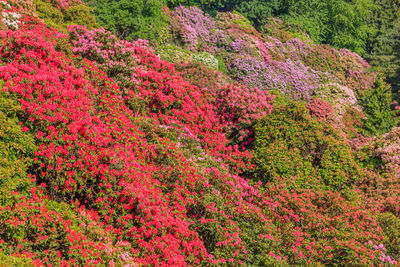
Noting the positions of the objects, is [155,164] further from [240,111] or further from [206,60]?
[206,60]

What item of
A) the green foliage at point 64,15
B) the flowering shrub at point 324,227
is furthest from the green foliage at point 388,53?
the green foliage at point 64,15

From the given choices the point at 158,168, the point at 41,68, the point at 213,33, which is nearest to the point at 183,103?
the point at 158,168

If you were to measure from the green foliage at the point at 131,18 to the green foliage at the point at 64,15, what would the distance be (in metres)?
3.20

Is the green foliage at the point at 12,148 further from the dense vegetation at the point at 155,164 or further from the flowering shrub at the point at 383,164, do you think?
the flowering shrub at the point at 383,164

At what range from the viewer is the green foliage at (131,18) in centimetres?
1931

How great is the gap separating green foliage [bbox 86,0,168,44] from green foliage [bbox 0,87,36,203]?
13.4 meters

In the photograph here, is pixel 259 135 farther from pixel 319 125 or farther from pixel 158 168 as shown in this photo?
pixel 158 168

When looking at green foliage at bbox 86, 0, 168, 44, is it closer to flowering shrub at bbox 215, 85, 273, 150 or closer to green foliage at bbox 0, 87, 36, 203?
flowering shrub at bbox 215, 85, 273, 150

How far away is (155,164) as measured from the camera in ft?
30.1

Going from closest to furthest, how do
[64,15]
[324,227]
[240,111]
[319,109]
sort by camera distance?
[324,227]
[240,111]
[64,15]
[319,109]

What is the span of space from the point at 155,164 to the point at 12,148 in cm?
385

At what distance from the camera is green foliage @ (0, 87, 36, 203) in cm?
568

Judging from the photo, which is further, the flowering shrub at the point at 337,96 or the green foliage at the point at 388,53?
the green foliage at the point at 388,53

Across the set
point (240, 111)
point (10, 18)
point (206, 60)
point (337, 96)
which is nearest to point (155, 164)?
point (240, 111)
